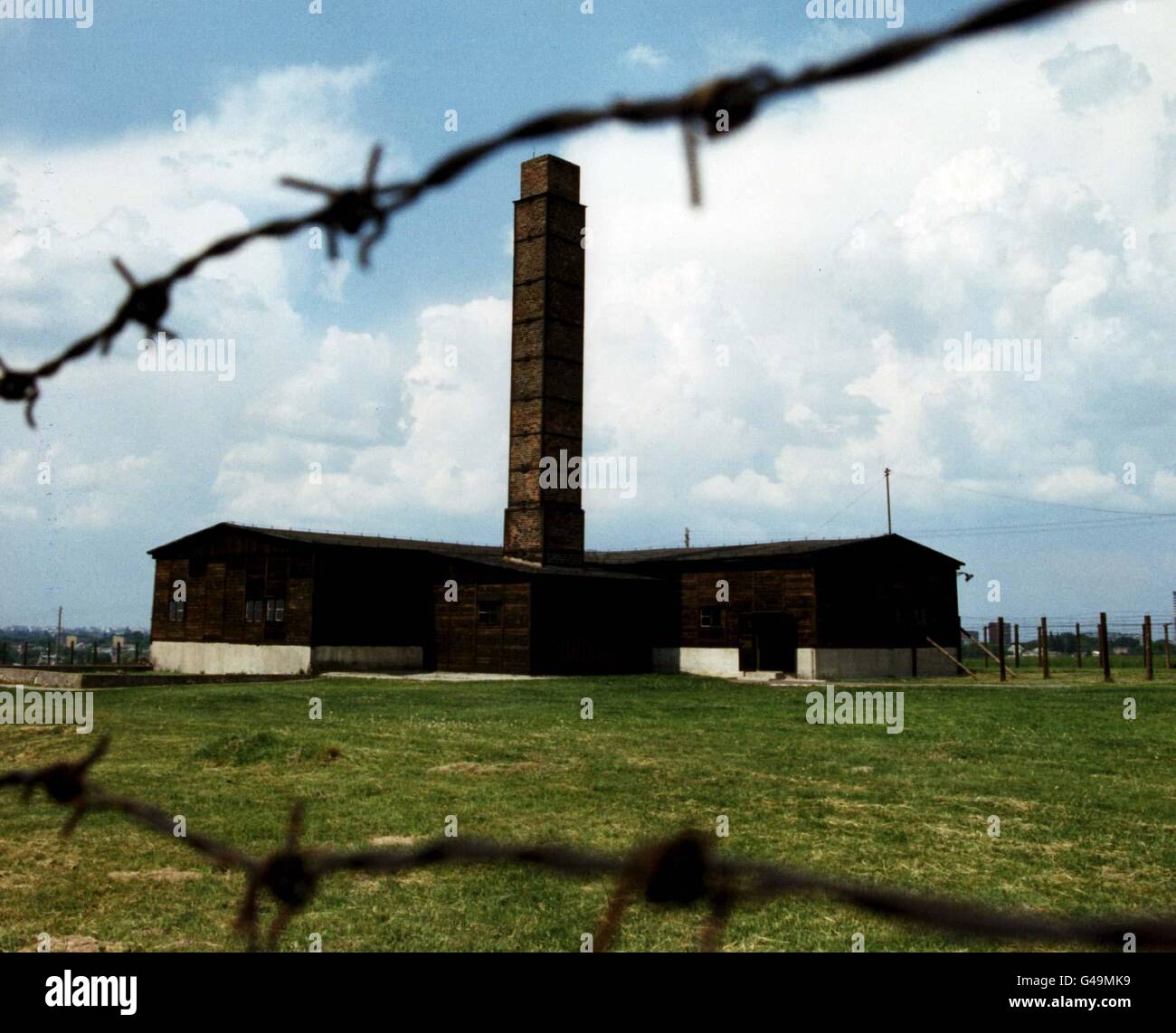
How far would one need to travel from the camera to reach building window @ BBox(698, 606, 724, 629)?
41.6 metres

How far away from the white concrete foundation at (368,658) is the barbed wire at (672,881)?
39.2 meters

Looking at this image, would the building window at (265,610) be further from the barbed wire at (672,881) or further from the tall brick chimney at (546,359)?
the barbed wire at (672,881)

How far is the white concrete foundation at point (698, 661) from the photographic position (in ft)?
134

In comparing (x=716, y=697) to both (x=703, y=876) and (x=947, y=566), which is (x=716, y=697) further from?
(x=703, y=876)

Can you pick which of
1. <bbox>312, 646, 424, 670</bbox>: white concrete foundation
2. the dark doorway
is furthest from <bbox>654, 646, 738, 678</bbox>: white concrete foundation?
<bbox>312, 646, 424, 670</bbox>: white concrete foundation

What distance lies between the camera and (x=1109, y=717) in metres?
21.7

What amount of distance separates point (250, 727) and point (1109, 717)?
17.8m

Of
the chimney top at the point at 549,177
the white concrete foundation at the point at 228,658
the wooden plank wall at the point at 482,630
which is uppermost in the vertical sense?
the chimney top at the point at 549,177

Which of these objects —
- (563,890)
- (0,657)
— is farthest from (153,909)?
(0,657)

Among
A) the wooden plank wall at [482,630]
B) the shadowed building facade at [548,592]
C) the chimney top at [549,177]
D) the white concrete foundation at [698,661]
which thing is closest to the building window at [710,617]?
the shadowed building facade at [548,592]

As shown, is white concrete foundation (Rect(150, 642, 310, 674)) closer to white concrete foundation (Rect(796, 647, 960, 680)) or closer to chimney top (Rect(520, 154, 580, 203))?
white concrete foundation (Rect(796, 647, 960, 680))

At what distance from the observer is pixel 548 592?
38.6 m

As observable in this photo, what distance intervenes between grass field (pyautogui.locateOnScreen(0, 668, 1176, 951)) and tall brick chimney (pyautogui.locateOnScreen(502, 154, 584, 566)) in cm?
2005

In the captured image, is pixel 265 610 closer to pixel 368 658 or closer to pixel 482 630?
pixel 368 658
